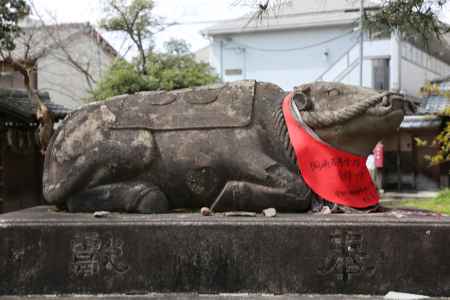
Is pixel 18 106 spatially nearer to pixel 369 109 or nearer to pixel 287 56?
pixel 369 109

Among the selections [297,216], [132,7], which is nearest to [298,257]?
[297,216]

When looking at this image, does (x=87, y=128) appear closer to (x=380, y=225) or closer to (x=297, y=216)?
(x=297, y=216)

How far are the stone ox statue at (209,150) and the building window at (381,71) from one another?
13.8 m

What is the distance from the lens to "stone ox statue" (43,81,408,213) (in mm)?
3764

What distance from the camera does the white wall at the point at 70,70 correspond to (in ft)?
61.0

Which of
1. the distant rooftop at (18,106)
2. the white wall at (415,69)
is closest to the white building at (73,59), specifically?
the distant rooftop at (18,106)

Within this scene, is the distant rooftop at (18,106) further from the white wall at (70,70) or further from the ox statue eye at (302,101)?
the white wall at (70,70)

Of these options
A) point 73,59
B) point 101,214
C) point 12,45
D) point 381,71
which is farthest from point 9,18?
point 381,71

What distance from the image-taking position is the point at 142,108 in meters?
4.08

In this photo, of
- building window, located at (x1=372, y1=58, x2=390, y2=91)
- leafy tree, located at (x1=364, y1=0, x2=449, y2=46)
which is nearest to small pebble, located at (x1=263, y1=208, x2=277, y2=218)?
leafy tree, located at (x1=364, y1=0, x2=449, y2=46)

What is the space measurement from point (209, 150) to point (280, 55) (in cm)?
1720

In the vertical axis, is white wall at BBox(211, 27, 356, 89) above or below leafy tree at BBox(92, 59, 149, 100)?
above

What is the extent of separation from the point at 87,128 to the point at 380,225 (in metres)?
2.28

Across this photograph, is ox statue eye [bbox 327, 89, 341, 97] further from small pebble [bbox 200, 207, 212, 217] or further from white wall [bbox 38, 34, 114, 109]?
white wall [bbox 38, 34, 114, 109]
